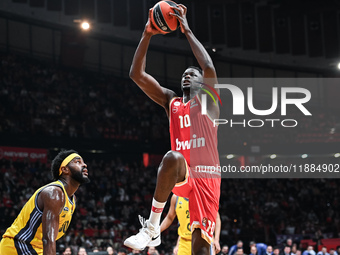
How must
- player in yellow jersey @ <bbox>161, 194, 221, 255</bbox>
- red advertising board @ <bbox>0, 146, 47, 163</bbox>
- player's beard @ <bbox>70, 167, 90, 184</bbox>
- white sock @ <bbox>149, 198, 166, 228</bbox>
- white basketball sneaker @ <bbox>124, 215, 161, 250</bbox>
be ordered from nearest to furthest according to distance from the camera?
white basketball sneaker @ <bbox>124, 215, 161, 250</bbox>, white sock @ <bbox>149, 198, 166, 228</bbox>, player's beard @ <bbox>70, 167, 90, 184</bbox>, player in yellow jersey @ <bbox>161, 194, 221, 255</bbox>, red advertising board @ <bbox>0, 146, 47, 163</bbox>

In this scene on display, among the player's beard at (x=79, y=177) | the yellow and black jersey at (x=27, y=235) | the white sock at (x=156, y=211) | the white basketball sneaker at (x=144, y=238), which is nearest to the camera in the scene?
the white basketball sneaker at (x=144, y=238)

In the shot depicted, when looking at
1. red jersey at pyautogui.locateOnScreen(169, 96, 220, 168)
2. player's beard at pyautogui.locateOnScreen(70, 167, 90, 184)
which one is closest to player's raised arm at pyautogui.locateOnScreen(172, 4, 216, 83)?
red jersey at pyautogui.locateOnScreen(169, 96, 220, 168)

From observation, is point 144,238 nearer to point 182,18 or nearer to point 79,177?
point 79,177

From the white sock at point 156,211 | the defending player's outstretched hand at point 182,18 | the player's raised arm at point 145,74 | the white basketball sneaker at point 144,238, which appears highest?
the defending player's outstretched hand at point 182,18

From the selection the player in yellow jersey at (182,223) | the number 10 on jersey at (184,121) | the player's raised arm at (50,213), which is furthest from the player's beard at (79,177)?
the player in yellow jersey at (182,223)

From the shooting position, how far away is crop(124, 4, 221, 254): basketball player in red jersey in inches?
181

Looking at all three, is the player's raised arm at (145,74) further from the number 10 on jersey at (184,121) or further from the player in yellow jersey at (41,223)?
the player in yellow jersey at (41,223)

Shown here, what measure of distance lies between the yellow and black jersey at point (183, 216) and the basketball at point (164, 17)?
143 inches

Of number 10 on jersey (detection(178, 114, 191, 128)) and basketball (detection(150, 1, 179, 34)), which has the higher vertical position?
basketball (detection(150, 1, 179, 34))

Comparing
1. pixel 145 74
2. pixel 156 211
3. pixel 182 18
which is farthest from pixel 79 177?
pixel 182 18

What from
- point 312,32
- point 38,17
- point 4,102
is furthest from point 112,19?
point 312,32

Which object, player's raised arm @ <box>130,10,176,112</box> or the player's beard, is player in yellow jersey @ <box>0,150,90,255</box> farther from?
player's raised arm @ <box>130,10,176,112</box>

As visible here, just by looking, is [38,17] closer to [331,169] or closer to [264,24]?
[264,24]

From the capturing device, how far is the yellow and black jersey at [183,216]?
7847 mm
